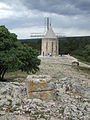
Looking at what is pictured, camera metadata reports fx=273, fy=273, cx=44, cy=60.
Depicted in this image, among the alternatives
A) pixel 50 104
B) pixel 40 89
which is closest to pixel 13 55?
pixel 40 89

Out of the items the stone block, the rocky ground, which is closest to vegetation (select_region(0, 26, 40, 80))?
the rocky ground

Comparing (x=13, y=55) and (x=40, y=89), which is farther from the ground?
(x=40, y=89)

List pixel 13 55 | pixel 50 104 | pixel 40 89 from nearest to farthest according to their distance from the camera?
pixel 50 104 → pixel 40 89 → pixel 13 55

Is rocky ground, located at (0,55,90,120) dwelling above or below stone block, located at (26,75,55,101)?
below

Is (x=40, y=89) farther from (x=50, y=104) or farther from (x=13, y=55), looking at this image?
(x=13, y=55)

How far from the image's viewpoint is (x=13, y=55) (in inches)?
973

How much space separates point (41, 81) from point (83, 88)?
6.72 feet

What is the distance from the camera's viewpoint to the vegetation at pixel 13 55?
79.5ft

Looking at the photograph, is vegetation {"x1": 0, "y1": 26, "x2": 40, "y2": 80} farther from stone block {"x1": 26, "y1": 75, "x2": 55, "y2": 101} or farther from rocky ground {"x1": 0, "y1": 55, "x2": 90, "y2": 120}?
stone block {"x1": 26, "y1": 75, "x2": 55, "y2": 101}

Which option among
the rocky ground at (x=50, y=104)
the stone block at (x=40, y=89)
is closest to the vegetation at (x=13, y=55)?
the rocky ground at (x=50, y=104)

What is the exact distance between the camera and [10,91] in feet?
38.9

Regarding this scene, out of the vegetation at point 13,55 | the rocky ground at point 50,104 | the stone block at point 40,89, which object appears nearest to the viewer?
the rocky ground at point 50,104

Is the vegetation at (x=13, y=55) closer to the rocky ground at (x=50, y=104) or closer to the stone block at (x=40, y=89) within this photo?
the rocky ground at (x=50, y=104)

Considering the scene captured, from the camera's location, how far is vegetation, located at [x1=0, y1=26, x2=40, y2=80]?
79.5ft
